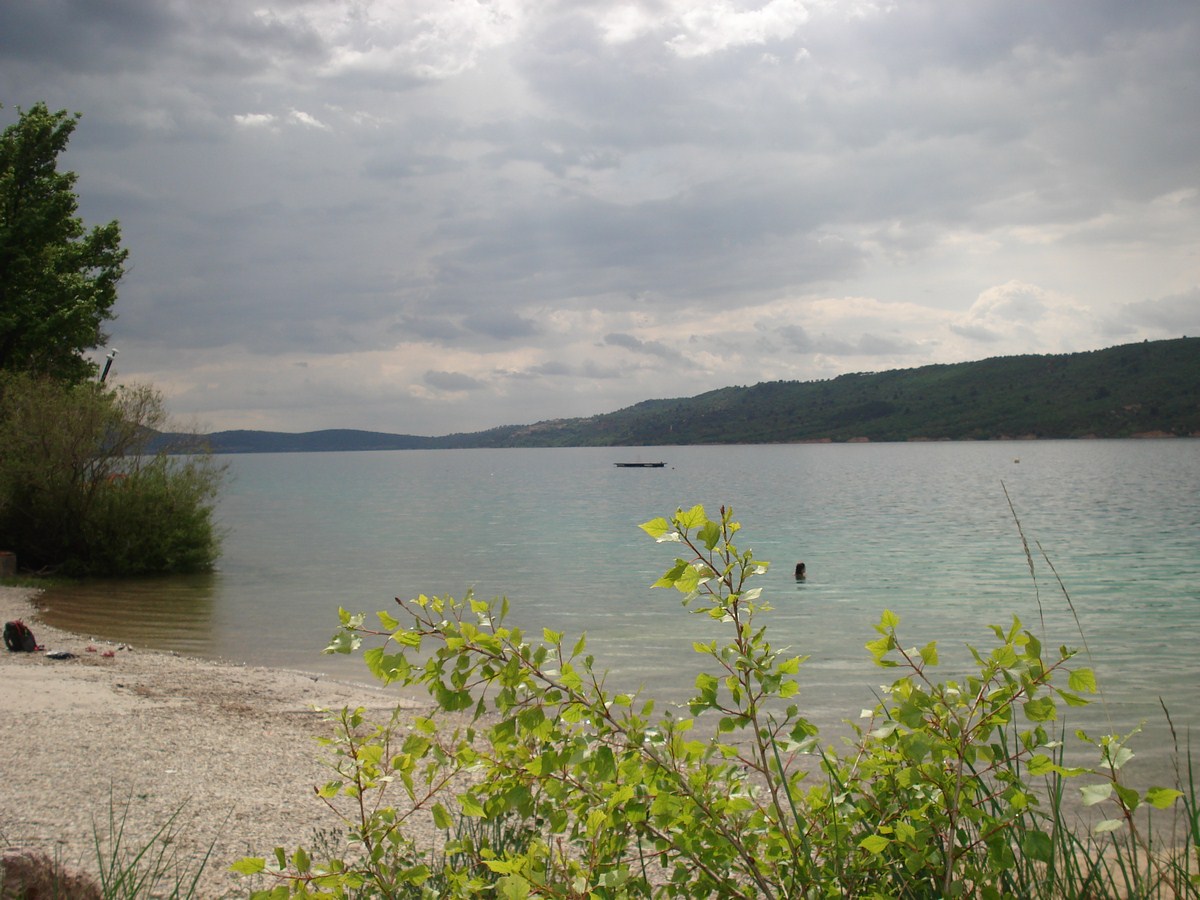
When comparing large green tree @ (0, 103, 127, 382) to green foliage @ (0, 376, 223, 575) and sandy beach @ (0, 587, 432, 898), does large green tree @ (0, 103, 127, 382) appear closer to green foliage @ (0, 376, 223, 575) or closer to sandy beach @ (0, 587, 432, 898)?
green foliage @ (0, 376, 223, 575)

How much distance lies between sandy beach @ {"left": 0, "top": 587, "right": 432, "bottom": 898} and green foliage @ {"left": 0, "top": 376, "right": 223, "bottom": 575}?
12.8 metres

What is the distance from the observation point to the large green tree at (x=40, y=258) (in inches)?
1021

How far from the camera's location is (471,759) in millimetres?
3143

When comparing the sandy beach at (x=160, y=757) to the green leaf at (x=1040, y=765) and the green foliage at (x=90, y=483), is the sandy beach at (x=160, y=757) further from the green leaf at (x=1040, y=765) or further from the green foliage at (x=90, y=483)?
the green foliage at (x=90, y=483)

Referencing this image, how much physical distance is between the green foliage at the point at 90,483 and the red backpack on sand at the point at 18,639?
12301 millimetres

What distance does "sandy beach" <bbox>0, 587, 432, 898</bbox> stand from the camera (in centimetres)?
588

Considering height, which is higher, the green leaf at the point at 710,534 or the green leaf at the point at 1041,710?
the green leaf at the point at 710,534

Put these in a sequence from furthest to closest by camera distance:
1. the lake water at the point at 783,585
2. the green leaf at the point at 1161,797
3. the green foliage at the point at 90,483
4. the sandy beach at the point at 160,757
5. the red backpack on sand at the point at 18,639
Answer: the green foliage at the point at 90,483, the lake water at the point at 783,585, the red backpack on sand at the point at 18,639, the sandy beach at the point at 160,757, the green leaf at the point at 1161,797

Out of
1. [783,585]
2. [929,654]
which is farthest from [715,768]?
[783,585]

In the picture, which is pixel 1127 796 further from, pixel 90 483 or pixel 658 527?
pixel 90 483

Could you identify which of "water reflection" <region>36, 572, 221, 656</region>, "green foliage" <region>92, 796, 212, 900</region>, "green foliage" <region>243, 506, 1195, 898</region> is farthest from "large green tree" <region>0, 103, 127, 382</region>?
"green foliage" <region>243, 506, 1195, 898</region>

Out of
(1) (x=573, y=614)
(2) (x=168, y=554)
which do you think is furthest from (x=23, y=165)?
(1) (x=573, y=614)

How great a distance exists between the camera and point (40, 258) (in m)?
26.6

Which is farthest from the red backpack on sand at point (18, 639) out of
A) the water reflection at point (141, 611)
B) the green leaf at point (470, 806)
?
the green leaf at point (470, 806)
